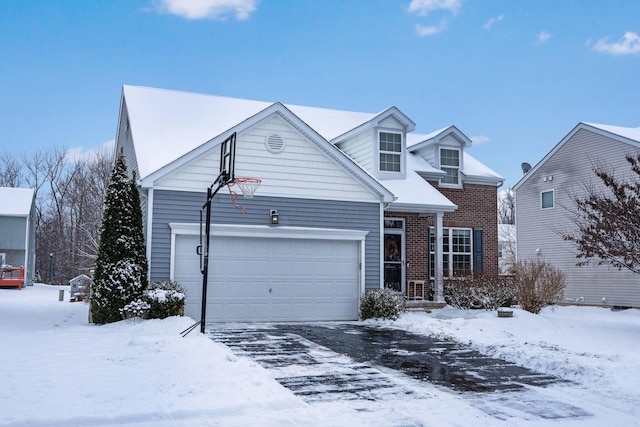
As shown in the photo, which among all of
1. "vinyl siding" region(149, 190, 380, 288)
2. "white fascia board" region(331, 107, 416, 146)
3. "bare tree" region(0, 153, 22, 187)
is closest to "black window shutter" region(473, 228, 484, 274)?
"white fascia board" region(331, 107, 416, 146)

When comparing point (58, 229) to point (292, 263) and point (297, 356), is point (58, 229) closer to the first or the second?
point (292, 263)

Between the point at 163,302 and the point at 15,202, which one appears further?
the point at 15,202

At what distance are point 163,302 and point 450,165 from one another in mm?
12127

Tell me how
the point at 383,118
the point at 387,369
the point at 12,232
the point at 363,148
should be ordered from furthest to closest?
the point at 12,232 < the point at 363,148 < the point at 383,118 < the point at 387,369

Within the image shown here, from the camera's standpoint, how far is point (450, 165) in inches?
830

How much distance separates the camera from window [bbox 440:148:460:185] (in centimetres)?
2098

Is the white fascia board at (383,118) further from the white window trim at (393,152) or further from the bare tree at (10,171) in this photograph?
the bare tree at (10,171)

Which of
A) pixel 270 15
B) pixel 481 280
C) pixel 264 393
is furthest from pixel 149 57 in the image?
pixel 264 393

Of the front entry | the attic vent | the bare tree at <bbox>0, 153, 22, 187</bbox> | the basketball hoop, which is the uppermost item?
the bare tree at <bbox>0, 153, 22, 187</bbox>

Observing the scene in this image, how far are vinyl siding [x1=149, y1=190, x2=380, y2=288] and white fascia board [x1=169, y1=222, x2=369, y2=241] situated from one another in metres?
0.14

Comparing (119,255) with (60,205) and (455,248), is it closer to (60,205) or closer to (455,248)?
(455,248)

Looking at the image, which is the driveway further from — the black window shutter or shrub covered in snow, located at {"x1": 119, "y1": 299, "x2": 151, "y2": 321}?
the black window shutter

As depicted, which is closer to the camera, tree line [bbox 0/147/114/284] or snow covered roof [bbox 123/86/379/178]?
snow covered roof [bbox 123/86/379/178]

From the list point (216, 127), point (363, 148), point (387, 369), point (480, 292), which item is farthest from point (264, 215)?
point (387, 369)
